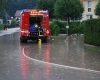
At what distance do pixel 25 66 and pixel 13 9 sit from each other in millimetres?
141260

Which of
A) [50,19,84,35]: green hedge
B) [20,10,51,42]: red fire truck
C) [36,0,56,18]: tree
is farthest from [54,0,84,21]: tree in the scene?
[20,10,51,42]: red fire truck

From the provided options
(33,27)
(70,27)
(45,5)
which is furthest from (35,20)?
(45,5)

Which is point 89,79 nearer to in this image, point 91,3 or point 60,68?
point 60,68

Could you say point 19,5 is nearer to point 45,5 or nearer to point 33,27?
point 45,5

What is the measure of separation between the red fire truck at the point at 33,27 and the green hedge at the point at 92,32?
20.0 ft

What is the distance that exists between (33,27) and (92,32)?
341 inches

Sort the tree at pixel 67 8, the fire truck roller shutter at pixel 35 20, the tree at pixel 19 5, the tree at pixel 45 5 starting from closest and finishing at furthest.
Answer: the fire truck roller shutter at pixel 35 20, the tree at pixel 67 8, the tree at pixel 45 5, the tree at pixel 19 5

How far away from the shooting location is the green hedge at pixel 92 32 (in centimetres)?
2271

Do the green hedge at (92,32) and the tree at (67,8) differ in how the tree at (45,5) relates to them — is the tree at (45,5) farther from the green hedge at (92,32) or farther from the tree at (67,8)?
the green hedge at (92,32)

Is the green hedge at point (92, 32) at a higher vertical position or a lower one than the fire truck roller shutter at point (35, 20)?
lower

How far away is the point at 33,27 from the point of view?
31.4m

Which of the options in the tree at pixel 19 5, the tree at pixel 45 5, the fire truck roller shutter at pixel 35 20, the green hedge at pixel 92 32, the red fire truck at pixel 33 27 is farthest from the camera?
the tree at pixel 19 5

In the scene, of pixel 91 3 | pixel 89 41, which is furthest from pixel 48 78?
pixel 91 3

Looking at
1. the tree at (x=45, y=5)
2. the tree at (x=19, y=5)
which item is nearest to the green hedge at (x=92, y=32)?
the tree at (x=45, y=5)
